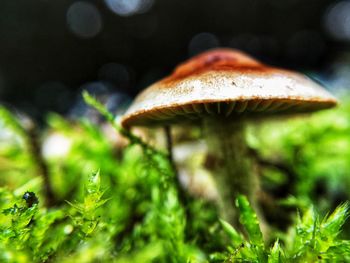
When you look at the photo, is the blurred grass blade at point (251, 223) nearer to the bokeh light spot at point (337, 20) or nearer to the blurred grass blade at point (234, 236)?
the blurred grass blade at point (234, 236)

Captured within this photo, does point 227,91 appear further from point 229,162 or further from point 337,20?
point 337,20

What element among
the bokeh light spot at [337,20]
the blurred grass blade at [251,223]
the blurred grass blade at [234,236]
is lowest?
the bokeh light spot at [337,20]

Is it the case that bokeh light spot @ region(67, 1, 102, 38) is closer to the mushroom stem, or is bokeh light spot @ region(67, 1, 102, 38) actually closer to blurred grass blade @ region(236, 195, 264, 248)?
the mushroom stem

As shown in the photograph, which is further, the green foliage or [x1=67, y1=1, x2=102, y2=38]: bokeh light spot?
[x1=67, y1=1, x2=102, y2=38]: bokeh light spot

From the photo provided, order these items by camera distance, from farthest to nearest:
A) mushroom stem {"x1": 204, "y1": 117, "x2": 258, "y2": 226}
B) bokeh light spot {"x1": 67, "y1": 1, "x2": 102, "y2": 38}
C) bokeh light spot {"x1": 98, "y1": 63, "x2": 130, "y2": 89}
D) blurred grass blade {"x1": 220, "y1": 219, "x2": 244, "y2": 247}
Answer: bokeh light spot {"x1": 98, "y1": 63, "x2": 130, "y2": 89} → bokeh light spot {"x1": 67, "y1": 1, "x2": 102, "y2": 38} → mushroom stem {"x1": 204, "y1": 117, "x2": 258, "y2": 226} → blurred grass blade {"x1": 220, "y1": 219, "x2": 244, "y2": 247}

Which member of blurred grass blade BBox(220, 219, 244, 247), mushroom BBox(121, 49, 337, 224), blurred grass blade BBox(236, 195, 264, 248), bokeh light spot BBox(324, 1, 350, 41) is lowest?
bokeh light spot BBox(324, 1, 350, 41)

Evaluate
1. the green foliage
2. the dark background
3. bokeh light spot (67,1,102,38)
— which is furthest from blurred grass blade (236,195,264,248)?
→ bokeh light spot (67,1,102,38)

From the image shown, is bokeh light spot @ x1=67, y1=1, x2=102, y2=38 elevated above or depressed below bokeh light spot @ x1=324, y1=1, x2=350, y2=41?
above

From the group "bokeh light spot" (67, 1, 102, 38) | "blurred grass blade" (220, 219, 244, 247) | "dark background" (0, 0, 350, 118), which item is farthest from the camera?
"bokeh light spot" (67, 1, 102, 38)

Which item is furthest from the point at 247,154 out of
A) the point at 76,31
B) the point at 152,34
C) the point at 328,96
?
the point at 76,31

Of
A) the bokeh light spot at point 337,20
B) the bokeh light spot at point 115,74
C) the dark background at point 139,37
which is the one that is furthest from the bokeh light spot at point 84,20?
the bokeh light spot at point 337,20
